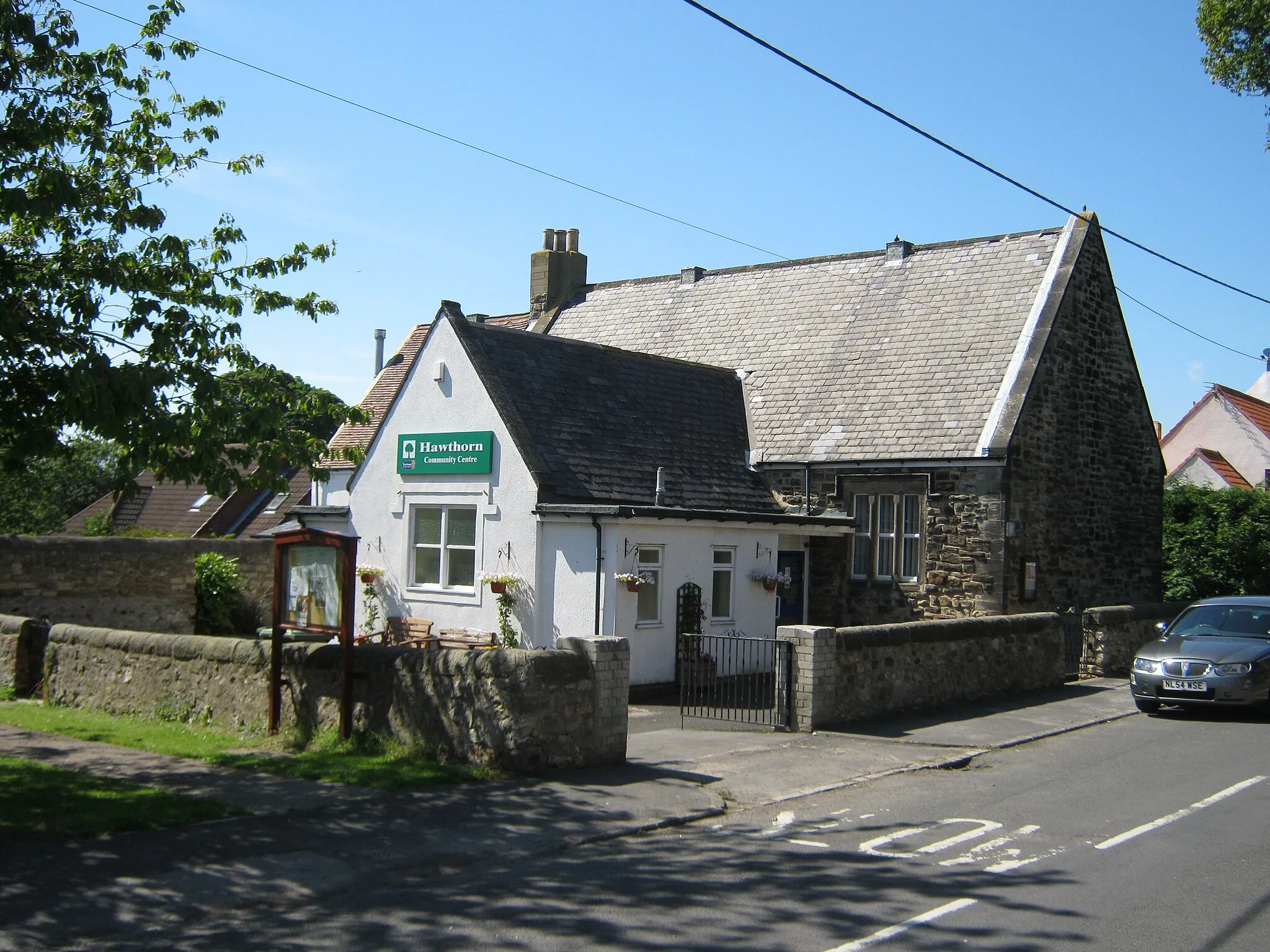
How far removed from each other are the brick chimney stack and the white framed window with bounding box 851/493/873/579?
12.9m

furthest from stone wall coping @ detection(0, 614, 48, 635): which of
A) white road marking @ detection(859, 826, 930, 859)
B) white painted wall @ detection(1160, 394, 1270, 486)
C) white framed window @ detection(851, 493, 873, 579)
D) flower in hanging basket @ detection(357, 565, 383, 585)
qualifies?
white painted wall @ detection(1160, 394, 1270, 486)

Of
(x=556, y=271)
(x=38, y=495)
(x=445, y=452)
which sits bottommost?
(x=38, y=495)

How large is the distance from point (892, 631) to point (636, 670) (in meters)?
4.31

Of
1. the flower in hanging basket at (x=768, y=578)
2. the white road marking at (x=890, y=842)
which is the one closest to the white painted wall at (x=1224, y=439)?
the flower in hanging basket at (x=768, y=578)

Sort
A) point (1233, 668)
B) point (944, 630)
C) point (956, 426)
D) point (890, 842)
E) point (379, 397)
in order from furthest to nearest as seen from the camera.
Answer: point (379, 397) < point (956, 426) < point (944, 630) < point (1233, 668) < point (890, 842)

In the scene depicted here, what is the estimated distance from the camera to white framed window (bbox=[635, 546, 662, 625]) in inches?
727

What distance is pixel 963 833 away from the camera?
376 inches

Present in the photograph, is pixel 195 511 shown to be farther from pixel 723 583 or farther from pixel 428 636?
pixel 723 583

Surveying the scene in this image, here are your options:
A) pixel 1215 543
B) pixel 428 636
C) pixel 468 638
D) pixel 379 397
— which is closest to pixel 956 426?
pixel 468 638

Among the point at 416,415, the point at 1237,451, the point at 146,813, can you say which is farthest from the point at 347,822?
the point at 1237,451

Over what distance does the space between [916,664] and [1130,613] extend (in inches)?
305

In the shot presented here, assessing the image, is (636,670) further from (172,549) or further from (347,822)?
(172,549)

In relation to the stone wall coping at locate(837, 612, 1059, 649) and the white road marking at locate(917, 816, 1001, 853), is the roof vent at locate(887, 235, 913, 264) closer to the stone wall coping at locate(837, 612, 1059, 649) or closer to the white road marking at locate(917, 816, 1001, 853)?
the stone wall coping at locate(837, 612, 1059, 649)

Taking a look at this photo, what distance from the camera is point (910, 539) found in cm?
2269
